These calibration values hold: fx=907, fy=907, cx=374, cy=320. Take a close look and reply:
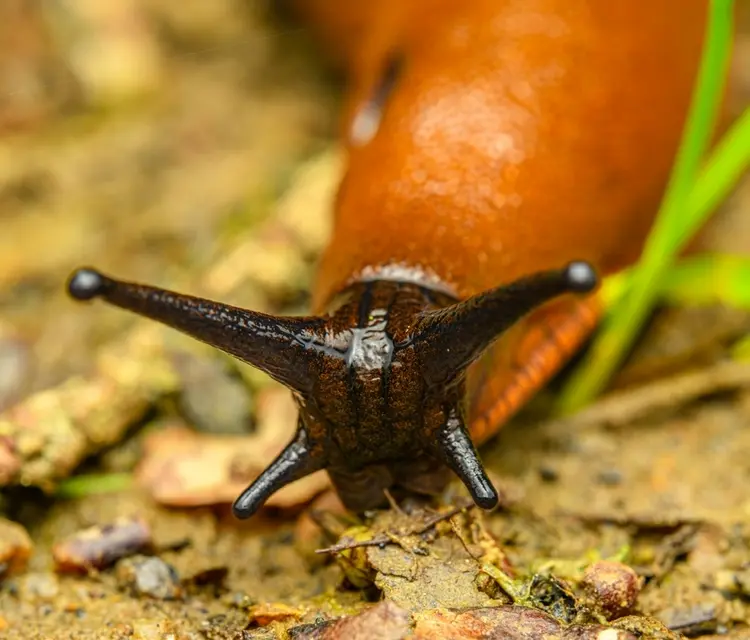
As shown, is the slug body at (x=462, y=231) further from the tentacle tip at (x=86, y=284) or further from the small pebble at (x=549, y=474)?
the small pebble at (x=549, y=474)

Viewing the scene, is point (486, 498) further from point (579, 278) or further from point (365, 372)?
point (579, 278)

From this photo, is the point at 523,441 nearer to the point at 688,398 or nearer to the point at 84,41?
the point at 688,398

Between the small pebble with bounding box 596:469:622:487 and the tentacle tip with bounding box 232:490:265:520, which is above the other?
the small pebble with bounding box 596:469:622:487

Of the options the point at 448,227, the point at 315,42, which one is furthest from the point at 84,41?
the point at 448,227

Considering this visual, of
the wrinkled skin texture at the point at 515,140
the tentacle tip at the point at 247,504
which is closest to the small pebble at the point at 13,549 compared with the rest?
the tentacle tip at the point at 247,504

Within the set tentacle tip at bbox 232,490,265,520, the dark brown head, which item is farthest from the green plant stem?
tentacle tip at bbox 232,490,265,520

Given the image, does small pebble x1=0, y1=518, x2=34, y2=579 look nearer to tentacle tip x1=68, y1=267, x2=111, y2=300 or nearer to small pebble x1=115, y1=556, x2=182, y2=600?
small pebble x1=115, y1=556, x2=182, y2=600

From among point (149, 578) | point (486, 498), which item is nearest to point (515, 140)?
point (486, 498)
